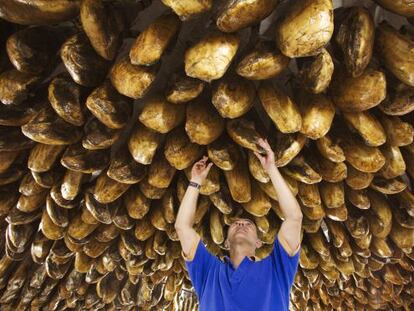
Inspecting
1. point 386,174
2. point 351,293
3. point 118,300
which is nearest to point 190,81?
point 386,174

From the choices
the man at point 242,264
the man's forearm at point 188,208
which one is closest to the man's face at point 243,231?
the man at point 242,264

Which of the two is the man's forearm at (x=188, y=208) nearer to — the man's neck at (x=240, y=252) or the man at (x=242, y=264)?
the man at (x=242, y=264)

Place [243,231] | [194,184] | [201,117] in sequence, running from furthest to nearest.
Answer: [243,231] < [194,184] < [201,117]

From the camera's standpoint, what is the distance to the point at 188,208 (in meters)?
0.90

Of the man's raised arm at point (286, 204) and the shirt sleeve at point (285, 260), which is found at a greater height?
the man's raised arm at point (286, 204)

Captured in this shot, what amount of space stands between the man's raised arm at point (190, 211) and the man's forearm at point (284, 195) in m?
0.13

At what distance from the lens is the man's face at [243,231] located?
0.97 meters

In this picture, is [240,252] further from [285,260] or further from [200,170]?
[200,170]

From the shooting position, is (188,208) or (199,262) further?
(199,262)

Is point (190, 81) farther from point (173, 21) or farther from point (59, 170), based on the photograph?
point (59, 170)

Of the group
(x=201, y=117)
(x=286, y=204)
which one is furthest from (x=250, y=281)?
(x=201, y=117)

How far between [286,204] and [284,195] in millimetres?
21

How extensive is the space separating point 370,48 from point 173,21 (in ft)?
1.04

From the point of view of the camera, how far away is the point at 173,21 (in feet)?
2.24
